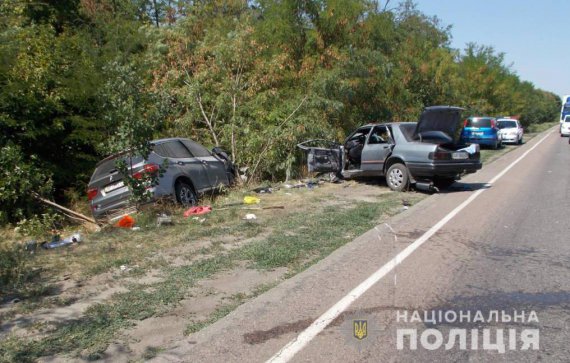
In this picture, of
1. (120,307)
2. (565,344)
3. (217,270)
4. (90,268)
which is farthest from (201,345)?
(565,344)

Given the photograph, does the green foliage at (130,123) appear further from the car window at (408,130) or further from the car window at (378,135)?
the car window at (408,130)

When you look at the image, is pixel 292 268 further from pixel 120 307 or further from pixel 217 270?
pixel 120 307

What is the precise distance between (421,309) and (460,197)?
7.48 meters

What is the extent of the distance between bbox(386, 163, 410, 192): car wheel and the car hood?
2.93ft

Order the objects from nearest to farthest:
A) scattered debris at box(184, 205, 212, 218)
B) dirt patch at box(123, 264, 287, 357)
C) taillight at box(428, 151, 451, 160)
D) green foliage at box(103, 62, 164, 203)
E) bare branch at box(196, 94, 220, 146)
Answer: dirt patch at box(123, 264, 287, 357) < green foliage at box(103, 62, 164, 203) < scattered debris at box(184, 205, 212, 218) < taillight at box(428, 151, 451, 160) < bare branch at box(196, 94, 220, 146)

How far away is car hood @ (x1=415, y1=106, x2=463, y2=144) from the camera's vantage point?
11609mm

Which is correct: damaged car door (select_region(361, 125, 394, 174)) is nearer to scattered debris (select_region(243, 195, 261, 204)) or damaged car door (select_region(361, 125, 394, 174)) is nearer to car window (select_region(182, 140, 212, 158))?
scattered debris (select_region(243, 195, 261, 204))

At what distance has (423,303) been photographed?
4.91m

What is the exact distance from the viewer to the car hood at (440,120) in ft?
38.1

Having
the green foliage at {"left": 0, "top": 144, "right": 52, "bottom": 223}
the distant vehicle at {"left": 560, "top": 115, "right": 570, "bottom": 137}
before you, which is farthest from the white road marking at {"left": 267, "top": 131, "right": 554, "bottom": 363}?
the distant vehicle at {"left": 560, "top": 115, "right": 570, "bottom": 137}

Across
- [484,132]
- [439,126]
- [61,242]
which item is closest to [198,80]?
[439,126]

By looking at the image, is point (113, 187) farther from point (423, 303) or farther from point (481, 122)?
point (481, 122)

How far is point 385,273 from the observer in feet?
19.4

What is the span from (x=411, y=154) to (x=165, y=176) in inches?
230
